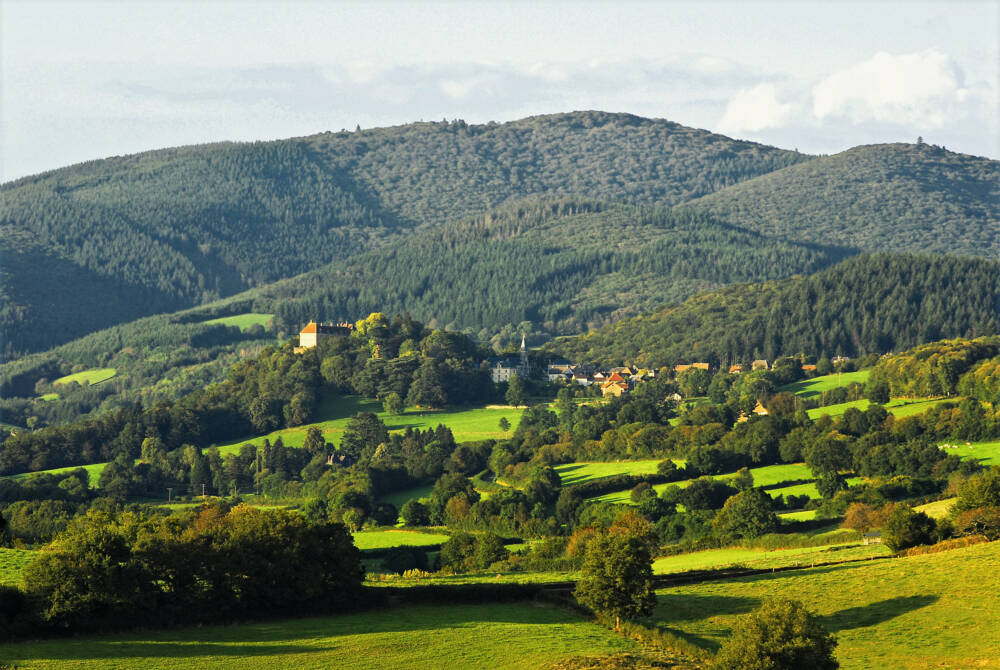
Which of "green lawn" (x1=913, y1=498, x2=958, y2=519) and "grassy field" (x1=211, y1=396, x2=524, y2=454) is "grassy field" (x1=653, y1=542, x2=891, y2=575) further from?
"grassy field" (x1=211, y1=396, x2=524, y2=454)

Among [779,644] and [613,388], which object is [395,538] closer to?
[779,644]

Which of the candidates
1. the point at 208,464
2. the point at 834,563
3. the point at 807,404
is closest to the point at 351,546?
the point at 834,563

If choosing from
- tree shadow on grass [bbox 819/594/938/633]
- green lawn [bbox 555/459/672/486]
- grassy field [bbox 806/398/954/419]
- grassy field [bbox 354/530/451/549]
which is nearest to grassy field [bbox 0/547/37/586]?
tree shadow on grass [bbox 819/594/938/633]

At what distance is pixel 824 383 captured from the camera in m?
167

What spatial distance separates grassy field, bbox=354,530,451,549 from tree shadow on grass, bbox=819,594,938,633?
3782 centimetres

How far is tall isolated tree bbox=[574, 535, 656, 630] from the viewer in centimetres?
5212

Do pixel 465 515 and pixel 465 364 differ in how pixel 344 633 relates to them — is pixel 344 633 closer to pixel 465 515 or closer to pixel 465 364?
pixel 465 515

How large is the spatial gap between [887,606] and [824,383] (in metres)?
116

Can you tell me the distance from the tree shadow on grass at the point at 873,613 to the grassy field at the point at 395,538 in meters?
37.8

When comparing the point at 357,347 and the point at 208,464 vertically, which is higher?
the point at 357,347

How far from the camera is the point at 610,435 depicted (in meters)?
131

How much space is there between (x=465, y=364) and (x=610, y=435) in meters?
53.8

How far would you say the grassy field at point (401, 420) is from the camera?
5930 inches

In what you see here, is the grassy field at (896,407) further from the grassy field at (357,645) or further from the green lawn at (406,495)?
the grassy field at (357,645)
